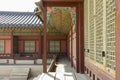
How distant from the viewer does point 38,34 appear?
19.6 m

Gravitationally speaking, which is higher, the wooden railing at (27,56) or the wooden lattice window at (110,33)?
the wooden lattice window at (110,33)

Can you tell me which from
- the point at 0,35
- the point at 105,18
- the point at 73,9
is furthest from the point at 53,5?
the point at 0,35

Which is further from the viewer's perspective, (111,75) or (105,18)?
(105,18)

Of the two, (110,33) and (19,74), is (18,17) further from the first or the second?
(110,33)

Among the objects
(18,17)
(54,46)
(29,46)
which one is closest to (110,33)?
(29,46)

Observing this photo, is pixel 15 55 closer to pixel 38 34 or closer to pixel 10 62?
pixel 10 62

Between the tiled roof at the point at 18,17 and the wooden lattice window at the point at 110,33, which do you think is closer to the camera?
the wooden lattice window at the point at 110,33

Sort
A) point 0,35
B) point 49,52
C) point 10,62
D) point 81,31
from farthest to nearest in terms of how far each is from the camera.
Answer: point 49,52
point 0,35
point 10,62
point 81,31

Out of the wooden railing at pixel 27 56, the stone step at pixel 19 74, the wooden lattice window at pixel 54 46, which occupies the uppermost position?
the wooden lattice window at pixel 54 46

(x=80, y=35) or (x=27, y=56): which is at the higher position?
(x=80, y=35)

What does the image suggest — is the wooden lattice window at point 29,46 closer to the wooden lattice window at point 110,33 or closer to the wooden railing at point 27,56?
the wooden railing at point 27,56

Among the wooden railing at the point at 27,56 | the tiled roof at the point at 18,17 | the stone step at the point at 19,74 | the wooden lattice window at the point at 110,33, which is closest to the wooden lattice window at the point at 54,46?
the wooden railing at the point at 27,56

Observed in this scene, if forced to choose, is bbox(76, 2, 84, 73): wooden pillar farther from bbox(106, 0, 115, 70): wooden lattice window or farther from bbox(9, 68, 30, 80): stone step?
bbox(9, 68, 30, 80): stone step

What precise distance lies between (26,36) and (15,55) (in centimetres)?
218
